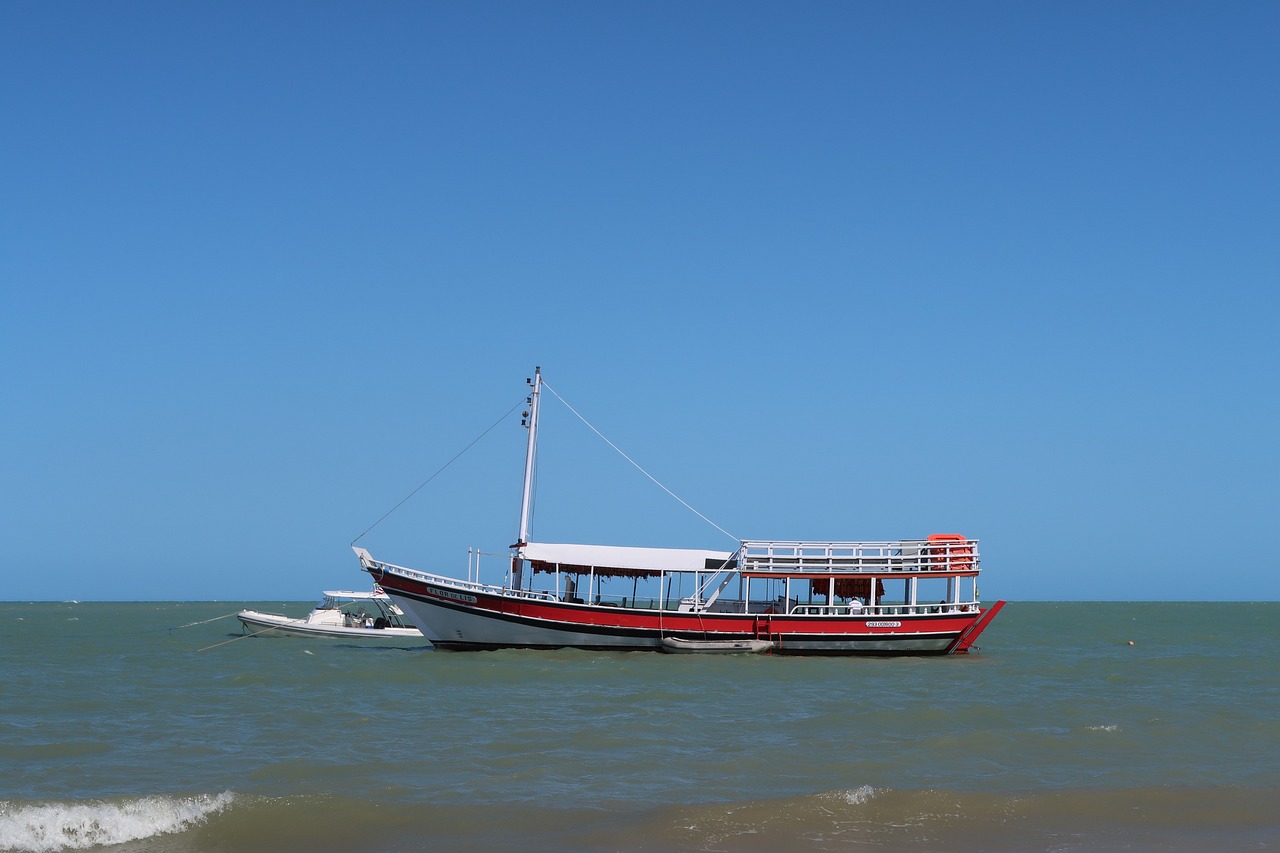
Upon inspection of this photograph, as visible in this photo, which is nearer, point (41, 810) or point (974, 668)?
point (41, 810)

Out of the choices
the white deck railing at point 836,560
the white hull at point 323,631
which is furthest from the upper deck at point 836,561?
the white hull at point 323,631

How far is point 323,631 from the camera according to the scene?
147 ft

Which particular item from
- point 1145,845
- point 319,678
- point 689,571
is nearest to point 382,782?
point 1145,845

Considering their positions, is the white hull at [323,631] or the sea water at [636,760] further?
the white hull at [323,631]

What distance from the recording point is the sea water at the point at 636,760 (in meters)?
12.8

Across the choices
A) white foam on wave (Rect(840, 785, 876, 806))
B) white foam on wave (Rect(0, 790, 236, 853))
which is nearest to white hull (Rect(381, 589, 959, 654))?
white foam on wave (Rect(840, 785, 876, 806))

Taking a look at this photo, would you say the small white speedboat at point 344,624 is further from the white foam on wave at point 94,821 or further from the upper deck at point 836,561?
the white foam on wave at point 94,821

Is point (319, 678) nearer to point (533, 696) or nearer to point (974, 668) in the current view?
point (533, 696)

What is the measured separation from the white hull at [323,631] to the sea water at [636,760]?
12.2 metres

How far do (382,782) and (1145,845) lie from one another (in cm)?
967

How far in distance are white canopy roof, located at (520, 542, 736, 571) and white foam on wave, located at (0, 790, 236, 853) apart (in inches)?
835

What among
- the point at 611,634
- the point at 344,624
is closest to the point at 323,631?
the point at 344,624

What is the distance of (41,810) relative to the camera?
42.9 ft

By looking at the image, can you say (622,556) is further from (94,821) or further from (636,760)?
(94,821)
